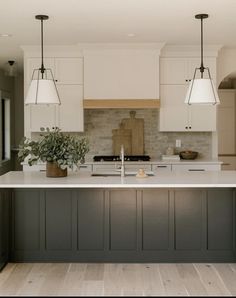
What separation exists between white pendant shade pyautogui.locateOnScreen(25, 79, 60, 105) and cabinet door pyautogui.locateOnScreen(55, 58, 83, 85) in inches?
89.9

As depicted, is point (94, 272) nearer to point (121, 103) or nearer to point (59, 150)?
point (59, 150)

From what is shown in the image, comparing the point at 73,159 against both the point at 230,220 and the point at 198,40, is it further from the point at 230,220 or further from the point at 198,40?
the point at 198,40

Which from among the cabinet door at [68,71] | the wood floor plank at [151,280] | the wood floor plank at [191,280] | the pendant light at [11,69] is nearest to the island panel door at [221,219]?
the wood floor plank at [191,280]

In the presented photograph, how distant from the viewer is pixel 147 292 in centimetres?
373

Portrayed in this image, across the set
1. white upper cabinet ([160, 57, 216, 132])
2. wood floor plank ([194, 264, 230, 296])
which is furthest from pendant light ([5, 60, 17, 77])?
wood floor plank ([194, 264, 230, 296])

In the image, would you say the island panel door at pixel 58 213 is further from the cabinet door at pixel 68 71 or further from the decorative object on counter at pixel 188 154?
the decorative object on counter at pixel 188 154

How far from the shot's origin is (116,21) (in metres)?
5.16

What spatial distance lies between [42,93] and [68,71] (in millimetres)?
2390

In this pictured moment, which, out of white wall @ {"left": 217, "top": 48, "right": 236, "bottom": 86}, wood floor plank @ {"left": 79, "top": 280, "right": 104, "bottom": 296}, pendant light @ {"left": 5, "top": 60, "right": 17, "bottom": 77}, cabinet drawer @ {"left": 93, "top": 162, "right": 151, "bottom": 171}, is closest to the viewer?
wood floor plank @ {"left": 79, "top": 280, "right": 104, "bottom": 296}

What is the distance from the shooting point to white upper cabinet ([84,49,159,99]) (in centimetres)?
667

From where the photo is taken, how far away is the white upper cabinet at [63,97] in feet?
22.3

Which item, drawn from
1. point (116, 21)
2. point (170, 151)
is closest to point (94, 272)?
point (116, 21)

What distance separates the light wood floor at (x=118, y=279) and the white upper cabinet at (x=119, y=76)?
296 centimetres

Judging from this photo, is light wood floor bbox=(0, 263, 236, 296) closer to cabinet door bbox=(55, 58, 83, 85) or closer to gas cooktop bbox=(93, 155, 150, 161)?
gas cooktop bbox=(93, 155, 150, 161)
